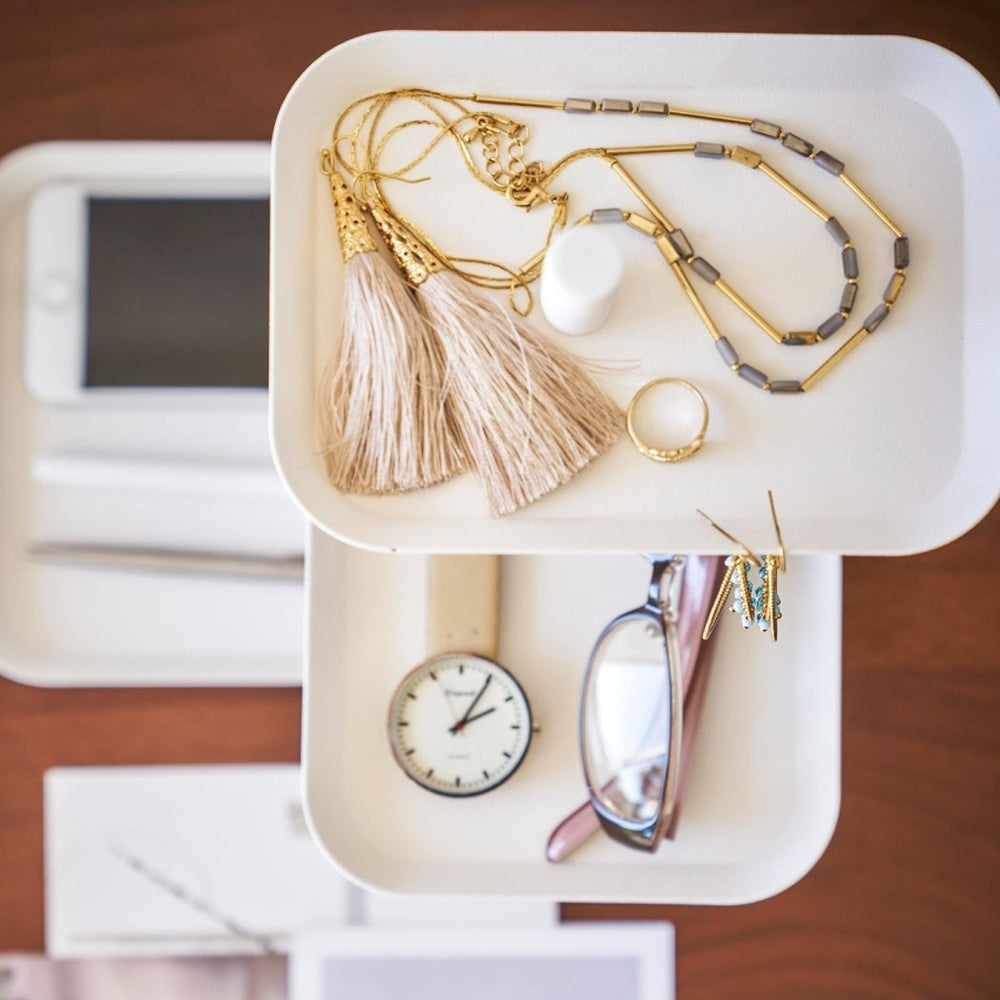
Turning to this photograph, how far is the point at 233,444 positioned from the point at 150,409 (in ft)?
0.17

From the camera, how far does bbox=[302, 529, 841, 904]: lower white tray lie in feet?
1.66

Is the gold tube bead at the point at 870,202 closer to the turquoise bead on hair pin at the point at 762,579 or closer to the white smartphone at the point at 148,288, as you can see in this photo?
the turquoise bead on hair pin at the point at 762,579

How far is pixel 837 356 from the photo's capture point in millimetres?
398

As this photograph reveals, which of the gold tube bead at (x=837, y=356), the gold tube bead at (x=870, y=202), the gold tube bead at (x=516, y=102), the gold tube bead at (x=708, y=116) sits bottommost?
the gold tube bead at (x=837, y=356)

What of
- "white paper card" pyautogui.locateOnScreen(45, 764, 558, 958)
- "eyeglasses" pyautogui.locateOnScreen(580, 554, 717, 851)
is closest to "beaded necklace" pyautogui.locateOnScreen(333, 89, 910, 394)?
"eyeglasses" pyautogui.locateOnScreen(580, 554, 717, 851)

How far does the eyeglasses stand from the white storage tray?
0.62ft

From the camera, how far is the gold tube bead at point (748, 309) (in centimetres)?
40

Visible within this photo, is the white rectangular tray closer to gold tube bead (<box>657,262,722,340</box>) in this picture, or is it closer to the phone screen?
gold tube bead (<box>657,262,722,340</box>)

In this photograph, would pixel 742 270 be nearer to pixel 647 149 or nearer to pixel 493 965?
pixel 647 149

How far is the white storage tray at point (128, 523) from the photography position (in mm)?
576

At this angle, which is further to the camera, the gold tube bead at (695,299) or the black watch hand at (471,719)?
the black watch hand at (471,719)

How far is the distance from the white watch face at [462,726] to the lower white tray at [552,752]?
2 centimetres

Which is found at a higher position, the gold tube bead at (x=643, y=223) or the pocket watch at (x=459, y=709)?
the gold tube bead at (x=643, y=223)

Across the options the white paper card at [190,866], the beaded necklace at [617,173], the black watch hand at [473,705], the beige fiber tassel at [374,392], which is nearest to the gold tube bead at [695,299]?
the beaded necklace at [617,173]
